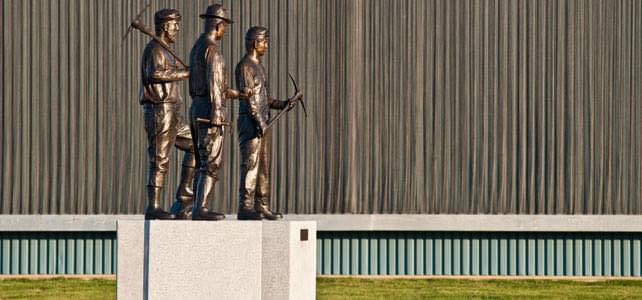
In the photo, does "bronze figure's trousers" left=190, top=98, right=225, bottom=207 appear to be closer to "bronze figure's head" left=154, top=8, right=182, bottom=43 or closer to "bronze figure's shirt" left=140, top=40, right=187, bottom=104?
"bronze figure's shirt" left=140, top=40, right=187, bottom=104

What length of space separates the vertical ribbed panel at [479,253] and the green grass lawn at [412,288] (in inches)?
31.1

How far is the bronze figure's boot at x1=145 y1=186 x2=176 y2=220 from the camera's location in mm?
18219

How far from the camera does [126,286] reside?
18172 mm

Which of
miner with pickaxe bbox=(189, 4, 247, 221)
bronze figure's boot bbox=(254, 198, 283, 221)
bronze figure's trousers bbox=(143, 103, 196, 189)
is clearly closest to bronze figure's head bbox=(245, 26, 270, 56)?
miner with pickaxe bbox=(189, 4, 247, 221)

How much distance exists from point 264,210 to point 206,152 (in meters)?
1.30

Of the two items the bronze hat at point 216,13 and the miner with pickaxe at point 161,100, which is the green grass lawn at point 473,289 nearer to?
the miner with pickaxe at point 161,100

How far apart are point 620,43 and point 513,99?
1.99 metres

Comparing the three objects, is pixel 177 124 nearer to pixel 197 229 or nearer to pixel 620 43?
pixel 197 229

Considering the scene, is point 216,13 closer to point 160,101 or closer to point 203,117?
point 203,117

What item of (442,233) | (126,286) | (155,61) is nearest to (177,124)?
(155,61)

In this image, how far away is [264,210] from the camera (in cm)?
1900

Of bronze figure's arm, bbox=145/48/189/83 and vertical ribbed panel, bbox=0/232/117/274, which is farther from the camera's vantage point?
vertical ribbed panel, bbox=0/232/117/274

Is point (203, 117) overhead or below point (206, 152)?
overhead

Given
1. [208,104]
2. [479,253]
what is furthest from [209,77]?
[479,253]
